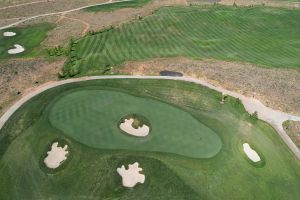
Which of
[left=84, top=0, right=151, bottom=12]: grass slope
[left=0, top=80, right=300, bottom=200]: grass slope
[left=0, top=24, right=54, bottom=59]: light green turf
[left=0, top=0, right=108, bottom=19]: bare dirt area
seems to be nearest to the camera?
[left=0, top=80, right=300, bottom=200]: grass slope

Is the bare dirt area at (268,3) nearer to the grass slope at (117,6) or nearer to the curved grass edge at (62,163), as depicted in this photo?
the grass slope at (117,6)

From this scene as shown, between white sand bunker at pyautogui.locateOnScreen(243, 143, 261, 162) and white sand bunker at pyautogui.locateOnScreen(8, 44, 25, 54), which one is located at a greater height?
white sand bunker at pyautogui.locateOnScreen(243, 143, 261, 162)

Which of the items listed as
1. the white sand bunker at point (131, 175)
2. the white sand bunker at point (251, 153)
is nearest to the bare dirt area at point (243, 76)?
the white sand bunker at point (251, 153)

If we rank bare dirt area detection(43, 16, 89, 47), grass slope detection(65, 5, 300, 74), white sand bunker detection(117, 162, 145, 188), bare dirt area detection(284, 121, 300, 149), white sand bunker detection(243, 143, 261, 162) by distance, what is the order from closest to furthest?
white sand bunker detection(117, 162, 145, 188) < white sand bunker detection(243, 143, 261, 162) < bare dirt area detection(284, 121, 300, 149) < grass slope detection(65, 5, 300, 74) < bare dirt area detection(43, 16, 89, 47)

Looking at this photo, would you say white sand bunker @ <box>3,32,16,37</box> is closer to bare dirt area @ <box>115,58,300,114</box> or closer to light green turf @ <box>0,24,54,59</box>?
light green turf @ <box>0,24,54,59</box>

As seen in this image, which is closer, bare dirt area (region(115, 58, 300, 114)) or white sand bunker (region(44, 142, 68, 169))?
white sand bunker (region(44, 142, 68, 169))

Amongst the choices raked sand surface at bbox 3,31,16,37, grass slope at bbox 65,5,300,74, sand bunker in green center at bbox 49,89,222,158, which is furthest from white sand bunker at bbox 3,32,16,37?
sand bunker in green center at bbox 49,89,222,158

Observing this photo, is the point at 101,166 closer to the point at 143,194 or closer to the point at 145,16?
the point at 143,194
